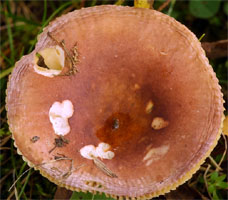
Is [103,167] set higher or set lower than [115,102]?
lower

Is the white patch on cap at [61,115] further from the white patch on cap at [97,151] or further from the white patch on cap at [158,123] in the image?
the white patch on cap at [158,123]

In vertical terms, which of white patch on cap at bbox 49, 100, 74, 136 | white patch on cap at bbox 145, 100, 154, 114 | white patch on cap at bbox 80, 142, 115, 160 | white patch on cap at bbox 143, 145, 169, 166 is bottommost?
white patch on cap at bbox 80, 142, 115, 160

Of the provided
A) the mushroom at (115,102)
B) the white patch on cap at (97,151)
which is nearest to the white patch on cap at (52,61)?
the mushroom at (115,102)

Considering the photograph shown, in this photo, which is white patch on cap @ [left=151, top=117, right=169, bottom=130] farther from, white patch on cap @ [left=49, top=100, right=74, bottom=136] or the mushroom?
white patch on cap @ [left=49, top=100, right=74, bottom=136]

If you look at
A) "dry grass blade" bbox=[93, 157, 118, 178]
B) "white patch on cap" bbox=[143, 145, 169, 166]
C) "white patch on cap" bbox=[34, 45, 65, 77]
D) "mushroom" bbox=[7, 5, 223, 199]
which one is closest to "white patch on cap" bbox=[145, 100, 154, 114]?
"mushroom" bbox=[7, 5, 223, 199]

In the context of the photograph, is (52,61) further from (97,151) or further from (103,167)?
(103,167)

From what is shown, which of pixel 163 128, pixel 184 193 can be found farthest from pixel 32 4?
pixel 184 193

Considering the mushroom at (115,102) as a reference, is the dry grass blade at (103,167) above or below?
below

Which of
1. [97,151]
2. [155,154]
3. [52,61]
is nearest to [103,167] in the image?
[97,151]
